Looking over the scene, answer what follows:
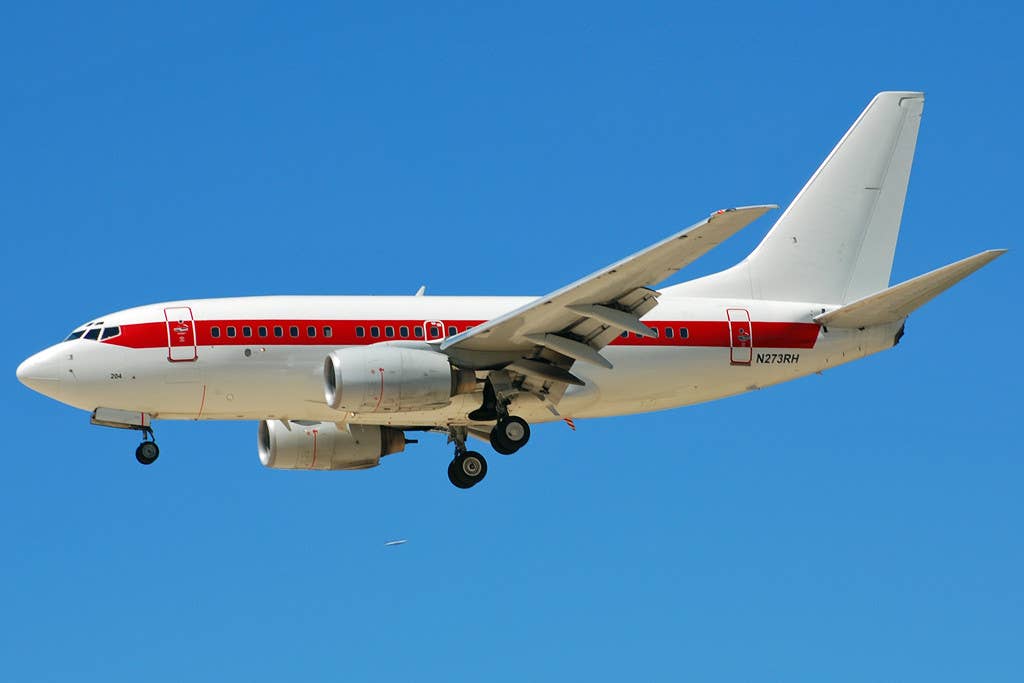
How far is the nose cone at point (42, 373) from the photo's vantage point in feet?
134

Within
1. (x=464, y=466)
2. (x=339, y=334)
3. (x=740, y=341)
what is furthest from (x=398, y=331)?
(x=740, y=341)

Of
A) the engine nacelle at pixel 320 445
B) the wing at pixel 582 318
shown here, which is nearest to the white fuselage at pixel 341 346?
the wing at pixel 582 318

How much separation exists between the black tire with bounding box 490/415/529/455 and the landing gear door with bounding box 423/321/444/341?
2595 millimetres

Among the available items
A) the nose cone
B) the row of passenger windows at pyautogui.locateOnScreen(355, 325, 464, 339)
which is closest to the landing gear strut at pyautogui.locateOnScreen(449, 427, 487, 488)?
the row of passenger windows at pyautogui.locateOnScreen(355, 325, 464, 339)

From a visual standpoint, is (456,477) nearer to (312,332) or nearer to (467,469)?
(467,469)

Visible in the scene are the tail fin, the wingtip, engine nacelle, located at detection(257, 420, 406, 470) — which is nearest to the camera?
the wingtip

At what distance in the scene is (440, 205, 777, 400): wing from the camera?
3597 cm

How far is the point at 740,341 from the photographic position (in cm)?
4431

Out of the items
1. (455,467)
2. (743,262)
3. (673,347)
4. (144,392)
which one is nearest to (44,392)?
(144,392)

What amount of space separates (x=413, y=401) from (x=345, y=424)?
212 inches

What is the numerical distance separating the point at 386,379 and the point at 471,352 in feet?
9.24

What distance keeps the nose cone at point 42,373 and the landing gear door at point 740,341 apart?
1676 centimetres

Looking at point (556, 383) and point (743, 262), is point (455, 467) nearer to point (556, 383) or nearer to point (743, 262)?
point (556, 383)

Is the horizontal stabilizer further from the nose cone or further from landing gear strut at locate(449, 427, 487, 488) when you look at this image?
the nose cone
